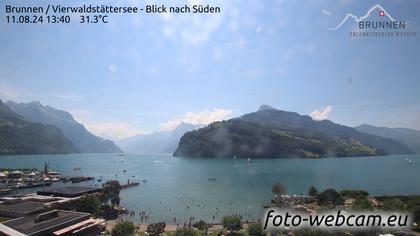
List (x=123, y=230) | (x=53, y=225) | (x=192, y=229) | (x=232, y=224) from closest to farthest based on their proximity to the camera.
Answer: (x=192, y=229) → (x=123, y=230) → (x=53, y=225) → (x=232, y=224)

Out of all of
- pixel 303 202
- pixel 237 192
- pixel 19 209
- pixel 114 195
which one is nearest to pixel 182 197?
pixel 237 192

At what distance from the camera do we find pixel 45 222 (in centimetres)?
5244

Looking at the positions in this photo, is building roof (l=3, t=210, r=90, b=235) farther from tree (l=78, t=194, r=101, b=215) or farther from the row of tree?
tree (l=78, t=194, r=101, b=215)

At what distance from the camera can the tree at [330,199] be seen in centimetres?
8081

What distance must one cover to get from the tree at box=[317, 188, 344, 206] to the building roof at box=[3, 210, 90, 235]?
182 ft

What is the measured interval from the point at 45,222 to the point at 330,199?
63.5 meters

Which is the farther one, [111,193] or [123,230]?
[111,193]

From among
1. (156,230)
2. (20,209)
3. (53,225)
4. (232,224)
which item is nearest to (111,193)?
(20,209)

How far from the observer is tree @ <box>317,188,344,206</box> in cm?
8081

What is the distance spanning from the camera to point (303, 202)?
89.2m

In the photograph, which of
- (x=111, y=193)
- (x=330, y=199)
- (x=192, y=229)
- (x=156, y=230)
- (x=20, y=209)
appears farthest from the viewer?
(x=111, y=193)

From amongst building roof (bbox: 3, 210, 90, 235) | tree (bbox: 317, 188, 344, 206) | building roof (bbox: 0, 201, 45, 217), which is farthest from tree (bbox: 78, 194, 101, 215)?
tree (bbox: 317, 188, 344, 206)

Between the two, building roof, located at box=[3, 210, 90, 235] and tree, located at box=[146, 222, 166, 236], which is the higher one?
building roof, located at box=[3, 210, 90, 235]

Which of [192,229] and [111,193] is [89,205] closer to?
[111,193]
